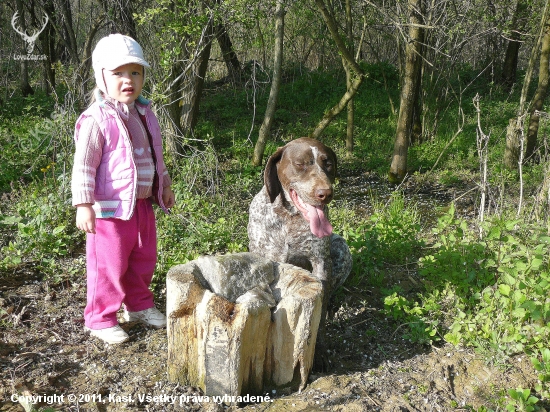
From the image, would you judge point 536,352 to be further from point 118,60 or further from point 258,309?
point 118,60

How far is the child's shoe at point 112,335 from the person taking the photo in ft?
10.9

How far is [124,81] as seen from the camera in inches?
123

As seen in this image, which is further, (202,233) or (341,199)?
(341,199)

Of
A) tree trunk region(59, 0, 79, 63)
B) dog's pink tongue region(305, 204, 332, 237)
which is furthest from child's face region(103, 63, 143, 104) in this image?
tree trunk region(59, 0, 79, 63)

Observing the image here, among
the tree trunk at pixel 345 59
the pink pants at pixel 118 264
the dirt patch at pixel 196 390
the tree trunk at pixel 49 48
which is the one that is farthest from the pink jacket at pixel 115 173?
the tree trunk at pixel 49 48

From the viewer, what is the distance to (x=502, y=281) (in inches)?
136

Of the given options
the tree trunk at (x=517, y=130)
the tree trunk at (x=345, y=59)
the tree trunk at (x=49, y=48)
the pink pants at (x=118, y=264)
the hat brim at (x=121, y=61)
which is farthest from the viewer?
the tree trunk at (x=49, y=48)

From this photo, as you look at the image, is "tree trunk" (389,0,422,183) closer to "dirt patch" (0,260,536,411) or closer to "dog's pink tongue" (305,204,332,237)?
"dirt patch" (0,260,536,411)

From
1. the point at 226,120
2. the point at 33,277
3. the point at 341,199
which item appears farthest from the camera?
the point at 226,120

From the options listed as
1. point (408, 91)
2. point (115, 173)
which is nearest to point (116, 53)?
point (115, 173)

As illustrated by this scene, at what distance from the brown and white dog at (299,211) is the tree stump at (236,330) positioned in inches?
11.6

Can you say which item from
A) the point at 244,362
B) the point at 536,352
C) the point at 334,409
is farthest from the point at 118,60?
the point at 536,352

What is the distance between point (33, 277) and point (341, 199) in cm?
400

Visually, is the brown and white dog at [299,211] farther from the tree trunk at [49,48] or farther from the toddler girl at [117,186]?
the tree trunk at [49,48]
